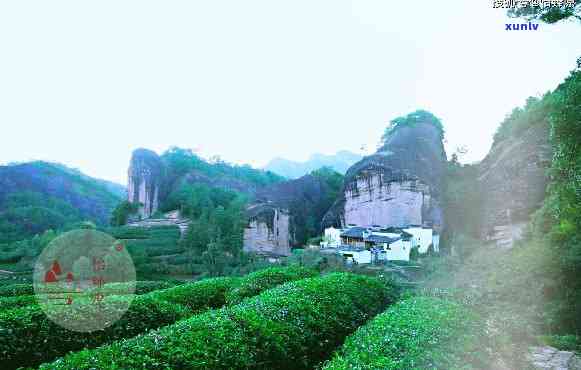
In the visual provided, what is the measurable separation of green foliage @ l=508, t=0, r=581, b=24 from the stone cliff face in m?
26.5

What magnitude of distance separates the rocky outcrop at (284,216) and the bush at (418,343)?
104 feet

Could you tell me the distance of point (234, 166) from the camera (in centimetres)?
8094

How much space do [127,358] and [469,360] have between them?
5878mm

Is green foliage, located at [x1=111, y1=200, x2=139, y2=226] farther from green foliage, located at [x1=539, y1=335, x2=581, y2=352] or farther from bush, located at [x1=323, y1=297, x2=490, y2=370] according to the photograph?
green foliage, located at [x1=539, y1=335, x2=581, y2=352]

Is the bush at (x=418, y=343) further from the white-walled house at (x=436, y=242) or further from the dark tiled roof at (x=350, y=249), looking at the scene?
the white-walled house at (x=436, y=242)

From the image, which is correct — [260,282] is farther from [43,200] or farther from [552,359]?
[43,200]

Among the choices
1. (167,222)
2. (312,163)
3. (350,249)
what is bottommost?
(350,249)

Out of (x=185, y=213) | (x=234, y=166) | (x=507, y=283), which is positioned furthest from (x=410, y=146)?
(x=234, y=166)

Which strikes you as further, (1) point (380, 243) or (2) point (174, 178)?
(2) point (174, 178)

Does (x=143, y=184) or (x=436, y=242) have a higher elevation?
(x=143, y=184)

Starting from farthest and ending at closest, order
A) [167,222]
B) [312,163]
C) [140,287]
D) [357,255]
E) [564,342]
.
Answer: [312,163], [167,222], [357,255], [140,287], [564,342]

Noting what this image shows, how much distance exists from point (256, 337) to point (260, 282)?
7.23 m

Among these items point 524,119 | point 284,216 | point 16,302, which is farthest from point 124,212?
point 524,119

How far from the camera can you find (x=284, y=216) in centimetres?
4356
